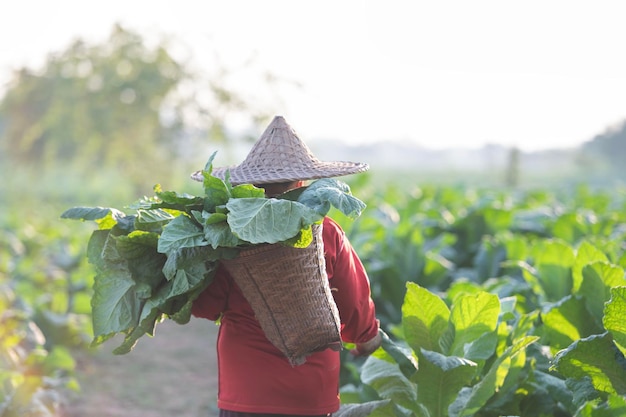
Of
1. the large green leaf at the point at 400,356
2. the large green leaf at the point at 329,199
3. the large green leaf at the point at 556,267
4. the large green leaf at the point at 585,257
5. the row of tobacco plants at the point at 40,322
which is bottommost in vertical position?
the row of tobacco plants at the point at 40,322

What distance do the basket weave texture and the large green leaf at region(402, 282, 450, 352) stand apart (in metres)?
0.49

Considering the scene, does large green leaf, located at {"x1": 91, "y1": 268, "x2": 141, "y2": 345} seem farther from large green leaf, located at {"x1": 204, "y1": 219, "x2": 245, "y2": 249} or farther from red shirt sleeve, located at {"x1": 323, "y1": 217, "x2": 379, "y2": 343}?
red shirt sleeve, located at {"x1": 323, "y1": 217, "x2": 379, "y2": 343}

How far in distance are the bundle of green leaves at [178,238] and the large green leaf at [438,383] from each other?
→ 83cm

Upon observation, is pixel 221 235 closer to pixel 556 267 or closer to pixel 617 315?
pixel 617 315

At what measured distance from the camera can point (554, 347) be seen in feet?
11.0

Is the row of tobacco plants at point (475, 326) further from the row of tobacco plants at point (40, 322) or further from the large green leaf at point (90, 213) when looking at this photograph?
the large green leaf at point (90, 213)

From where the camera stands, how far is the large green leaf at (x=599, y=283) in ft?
10.7

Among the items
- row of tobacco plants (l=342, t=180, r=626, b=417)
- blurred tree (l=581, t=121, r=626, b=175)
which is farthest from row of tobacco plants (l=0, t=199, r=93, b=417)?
blurred tree (l=581, t=121, r=626, b=175)

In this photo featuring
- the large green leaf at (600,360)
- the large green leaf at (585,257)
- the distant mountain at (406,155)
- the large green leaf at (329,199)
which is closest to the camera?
the large green leaf at (329,199)

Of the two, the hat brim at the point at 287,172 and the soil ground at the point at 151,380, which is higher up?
the hat brim at the point at 287,172

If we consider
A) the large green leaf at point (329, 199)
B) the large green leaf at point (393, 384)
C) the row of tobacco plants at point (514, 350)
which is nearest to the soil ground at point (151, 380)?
the row of tobacco plants at point (514, 350)

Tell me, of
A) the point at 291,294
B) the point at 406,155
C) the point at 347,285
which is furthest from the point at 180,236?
the point at 406,155

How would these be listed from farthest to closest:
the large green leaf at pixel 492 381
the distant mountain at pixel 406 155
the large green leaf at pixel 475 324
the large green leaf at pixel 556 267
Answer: the distant mountain at pixel 406 155, the large green leaf at pixel 556 267, the large green leaf at pixel 475 324, the large green leaf at pixel 492 381

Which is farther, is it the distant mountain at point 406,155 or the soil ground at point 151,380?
the distant mountain at point 406,155
